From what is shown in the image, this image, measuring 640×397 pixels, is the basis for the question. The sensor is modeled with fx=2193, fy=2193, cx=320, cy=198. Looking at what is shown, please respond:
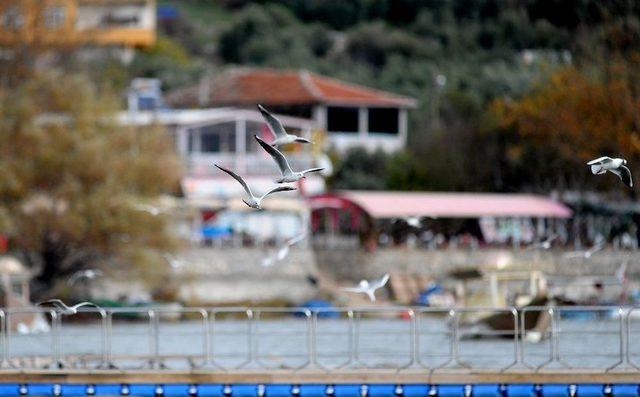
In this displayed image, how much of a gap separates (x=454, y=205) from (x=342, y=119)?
17681mm

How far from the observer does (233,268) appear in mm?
62188

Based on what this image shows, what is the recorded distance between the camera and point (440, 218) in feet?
222

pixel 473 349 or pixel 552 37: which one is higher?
pixel 552 37

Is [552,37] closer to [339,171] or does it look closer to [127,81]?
[339,171]

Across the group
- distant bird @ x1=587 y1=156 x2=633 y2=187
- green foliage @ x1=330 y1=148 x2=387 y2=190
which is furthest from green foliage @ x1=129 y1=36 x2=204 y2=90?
distant bird @ x1=587 y1=156 x2=633 y2=187

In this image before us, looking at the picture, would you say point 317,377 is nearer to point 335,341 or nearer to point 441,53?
point 335,341

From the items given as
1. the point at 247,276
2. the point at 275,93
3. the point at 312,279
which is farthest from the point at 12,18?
the point at 275,93

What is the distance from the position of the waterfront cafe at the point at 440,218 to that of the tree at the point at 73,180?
934 cm

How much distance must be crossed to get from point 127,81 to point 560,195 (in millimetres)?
24853

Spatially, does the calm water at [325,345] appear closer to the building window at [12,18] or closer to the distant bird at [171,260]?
the distant bird at [171,260]

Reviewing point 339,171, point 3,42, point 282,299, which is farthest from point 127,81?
point 282,299

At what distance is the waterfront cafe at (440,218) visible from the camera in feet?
216

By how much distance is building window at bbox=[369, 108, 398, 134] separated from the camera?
279 ft

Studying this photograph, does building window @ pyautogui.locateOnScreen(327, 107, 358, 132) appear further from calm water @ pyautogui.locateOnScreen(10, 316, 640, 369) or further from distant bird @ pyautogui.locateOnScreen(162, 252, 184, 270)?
calm water @ pyautogui.locateOnScreen(10, 316, 640, 369)
